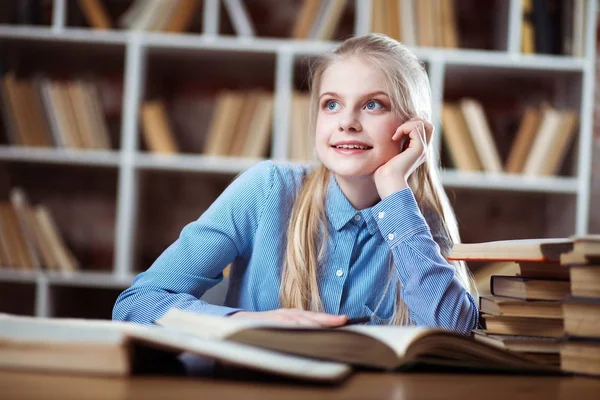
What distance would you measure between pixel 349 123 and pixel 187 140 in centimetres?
190

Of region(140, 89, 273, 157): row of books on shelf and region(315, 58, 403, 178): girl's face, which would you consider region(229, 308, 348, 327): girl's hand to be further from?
region(140, 89, 273, 157): row of books on shelf

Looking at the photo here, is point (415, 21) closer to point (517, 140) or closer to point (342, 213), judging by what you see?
point (517, 140)

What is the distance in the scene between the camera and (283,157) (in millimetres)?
2771

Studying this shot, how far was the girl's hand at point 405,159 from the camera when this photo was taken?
1400 millimetres

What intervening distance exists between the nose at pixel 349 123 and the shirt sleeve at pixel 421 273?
16cm

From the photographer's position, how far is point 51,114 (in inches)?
112

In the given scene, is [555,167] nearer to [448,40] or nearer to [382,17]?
[448,40]

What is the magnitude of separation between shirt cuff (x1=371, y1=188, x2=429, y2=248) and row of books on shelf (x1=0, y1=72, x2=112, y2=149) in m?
1.80

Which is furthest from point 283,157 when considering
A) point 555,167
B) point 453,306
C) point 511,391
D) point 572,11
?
point 511,391

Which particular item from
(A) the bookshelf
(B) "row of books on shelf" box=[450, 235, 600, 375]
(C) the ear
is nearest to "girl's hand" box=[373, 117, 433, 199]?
(C) the ear

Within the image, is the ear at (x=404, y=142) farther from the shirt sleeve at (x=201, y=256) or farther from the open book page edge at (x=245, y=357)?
the open book page edge at (x=245, y=357)

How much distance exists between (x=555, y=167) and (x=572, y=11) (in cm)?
58

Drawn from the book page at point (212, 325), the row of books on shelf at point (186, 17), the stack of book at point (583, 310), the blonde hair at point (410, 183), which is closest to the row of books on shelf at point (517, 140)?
the row of books on shelf at point (186, 17)

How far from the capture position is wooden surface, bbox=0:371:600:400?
0.57 meters
